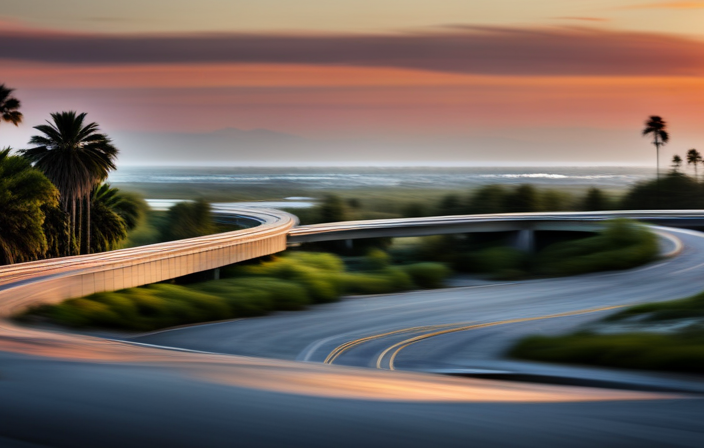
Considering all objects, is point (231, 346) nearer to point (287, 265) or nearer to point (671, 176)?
point (287, 265)

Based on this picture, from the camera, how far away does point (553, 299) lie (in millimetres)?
35281

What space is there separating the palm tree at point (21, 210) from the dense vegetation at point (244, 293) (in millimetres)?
10385

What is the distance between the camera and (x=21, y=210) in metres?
38.8

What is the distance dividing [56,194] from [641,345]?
35.7 m

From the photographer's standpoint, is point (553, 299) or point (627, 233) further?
point (627, 233)

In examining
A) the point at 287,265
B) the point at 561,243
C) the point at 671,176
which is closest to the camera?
the point at 287,265

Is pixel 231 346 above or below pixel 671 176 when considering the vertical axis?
below

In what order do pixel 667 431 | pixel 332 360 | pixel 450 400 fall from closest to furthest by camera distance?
pixel 667 431 → pixel 450 400 → pixel 332 360

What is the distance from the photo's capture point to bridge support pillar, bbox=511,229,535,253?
207 ft

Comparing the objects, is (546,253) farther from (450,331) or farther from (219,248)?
(450,331)

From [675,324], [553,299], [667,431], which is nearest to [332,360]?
[675,324]

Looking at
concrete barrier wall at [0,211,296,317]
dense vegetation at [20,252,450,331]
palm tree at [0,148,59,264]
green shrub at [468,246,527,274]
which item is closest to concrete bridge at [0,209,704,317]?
concrete barrier wall at [0,211,296,317]

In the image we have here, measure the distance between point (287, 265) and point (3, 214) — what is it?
1548cm

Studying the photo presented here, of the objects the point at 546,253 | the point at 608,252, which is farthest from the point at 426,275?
the point at 546,253
